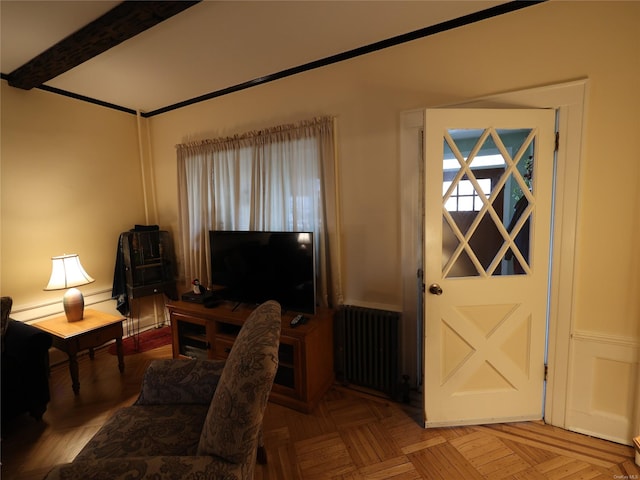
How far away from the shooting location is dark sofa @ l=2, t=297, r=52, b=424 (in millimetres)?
1817

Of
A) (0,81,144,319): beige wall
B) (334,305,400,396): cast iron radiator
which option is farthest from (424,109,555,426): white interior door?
(0,81,144,319): beige wall

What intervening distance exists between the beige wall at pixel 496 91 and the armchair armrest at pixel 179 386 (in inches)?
47.9

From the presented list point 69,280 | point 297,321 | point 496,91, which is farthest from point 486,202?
point 69,280

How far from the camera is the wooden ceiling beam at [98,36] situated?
1604 millimetres

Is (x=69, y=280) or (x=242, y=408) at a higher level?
(x=69, y=280)

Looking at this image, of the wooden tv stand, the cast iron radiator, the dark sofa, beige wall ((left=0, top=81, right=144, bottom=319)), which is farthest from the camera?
beige wall ((left=0, top=81, right=144, bottom=319))

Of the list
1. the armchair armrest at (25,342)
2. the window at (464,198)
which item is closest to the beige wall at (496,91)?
the window at (464,198)

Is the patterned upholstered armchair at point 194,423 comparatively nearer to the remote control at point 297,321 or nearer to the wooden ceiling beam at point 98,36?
the remote control at point 297,321

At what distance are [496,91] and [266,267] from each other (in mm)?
1981

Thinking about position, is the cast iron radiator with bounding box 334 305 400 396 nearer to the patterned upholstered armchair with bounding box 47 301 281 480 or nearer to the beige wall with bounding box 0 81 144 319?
the patterned upholstered armchair with bounding box 47 301 281 480

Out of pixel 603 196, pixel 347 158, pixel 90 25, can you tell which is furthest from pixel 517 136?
pixel 90 25

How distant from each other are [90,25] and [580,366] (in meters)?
3.66

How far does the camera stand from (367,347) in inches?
87.0

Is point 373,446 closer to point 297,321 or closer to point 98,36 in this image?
point 297,321
